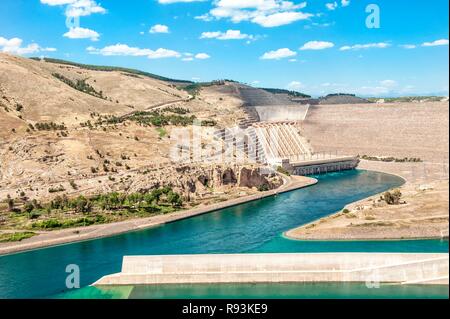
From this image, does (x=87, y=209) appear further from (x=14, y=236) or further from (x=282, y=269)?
(x=282, y=269)

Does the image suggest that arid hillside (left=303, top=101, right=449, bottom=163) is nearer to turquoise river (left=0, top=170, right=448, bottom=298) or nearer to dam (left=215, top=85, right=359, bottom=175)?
dam (left=215, top=85, right=359, bottom=175)

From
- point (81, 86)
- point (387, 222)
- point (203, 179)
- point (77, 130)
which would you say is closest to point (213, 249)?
point (387, 222)

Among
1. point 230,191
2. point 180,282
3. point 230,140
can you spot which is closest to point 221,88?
point 230,140

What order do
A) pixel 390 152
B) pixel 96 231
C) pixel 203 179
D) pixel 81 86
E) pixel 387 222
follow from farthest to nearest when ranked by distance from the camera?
pixel 81 86
pixel 390 152
pixel 203 179
pixel 96 231
pixel 387 222

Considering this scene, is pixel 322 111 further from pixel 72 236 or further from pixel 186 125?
pixel 72 236

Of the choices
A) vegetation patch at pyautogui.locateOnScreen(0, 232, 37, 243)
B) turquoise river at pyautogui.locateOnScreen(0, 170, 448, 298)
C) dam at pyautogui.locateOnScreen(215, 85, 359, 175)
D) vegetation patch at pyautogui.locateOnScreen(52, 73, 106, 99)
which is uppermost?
vegetation patch at pyautogui.locateOnScreen(52, 73, 106, 99)

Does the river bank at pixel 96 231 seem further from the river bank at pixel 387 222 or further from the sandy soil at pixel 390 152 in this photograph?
the sandy soil at pixel 390 152

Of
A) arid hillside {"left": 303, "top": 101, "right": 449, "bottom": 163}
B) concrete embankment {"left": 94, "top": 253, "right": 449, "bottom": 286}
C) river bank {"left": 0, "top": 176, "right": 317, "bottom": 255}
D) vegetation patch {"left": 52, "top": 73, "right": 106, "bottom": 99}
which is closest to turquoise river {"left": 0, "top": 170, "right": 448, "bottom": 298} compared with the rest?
concrete embankment {"left": 94, "top": 253, "right": 449, "bottom": 286}
